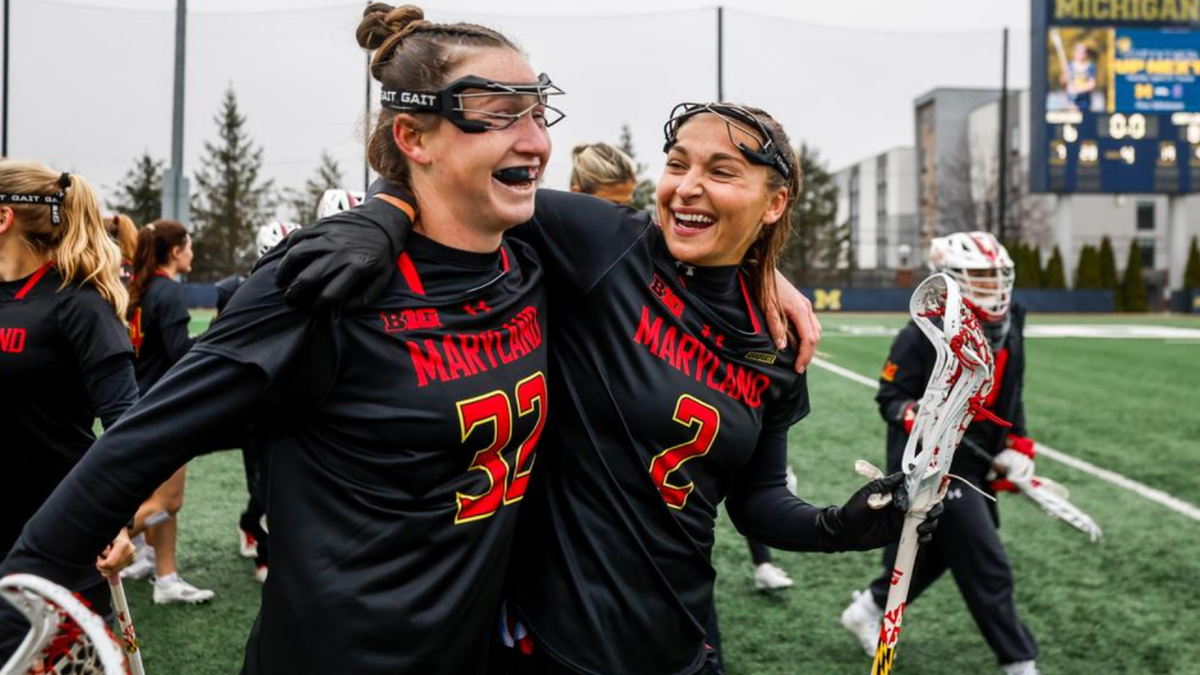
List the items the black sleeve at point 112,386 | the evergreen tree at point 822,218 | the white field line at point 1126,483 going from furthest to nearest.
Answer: the evergreen tree at point 822,218 → the white field line at point 1126,483 → the black sleeve at point 112,386

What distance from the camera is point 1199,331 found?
25.6 meters

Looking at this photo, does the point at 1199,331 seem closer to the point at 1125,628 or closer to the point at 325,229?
the point at 1125,628

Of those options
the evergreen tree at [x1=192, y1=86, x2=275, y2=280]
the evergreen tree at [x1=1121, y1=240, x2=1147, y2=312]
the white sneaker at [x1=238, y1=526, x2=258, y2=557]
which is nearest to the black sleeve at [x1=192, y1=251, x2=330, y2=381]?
the white sneaker at [x1=238, y1=526, x2=258, y2=557]

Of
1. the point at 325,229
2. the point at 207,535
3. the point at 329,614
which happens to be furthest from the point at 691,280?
the point at 207,535

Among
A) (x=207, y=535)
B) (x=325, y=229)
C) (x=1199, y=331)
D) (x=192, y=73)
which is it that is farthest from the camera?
(x=192, y=73)

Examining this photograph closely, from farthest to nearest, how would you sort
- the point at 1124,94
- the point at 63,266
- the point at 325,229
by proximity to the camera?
the point at 1124,94 < the point at 63,266 < the point at 325,229

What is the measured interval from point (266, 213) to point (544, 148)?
40275 mm

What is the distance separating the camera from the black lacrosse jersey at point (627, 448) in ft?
7.63

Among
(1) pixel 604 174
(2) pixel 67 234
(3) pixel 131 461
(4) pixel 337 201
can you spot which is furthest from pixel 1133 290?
(3) pixel 131 461

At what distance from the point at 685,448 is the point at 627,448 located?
0.14m

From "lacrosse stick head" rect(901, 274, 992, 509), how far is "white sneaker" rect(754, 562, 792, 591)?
3.68 m

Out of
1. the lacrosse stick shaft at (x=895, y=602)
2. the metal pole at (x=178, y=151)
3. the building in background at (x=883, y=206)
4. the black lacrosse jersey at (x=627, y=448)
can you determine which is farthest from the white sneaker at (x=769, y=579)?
the building in background at (x=883, y=206)

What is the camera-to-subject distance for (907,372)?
16.4ft

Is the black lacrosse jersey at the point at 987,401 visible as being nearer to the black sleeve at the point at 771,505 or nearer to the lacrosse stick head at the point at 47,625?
the black sleeve at the point at 771,505
